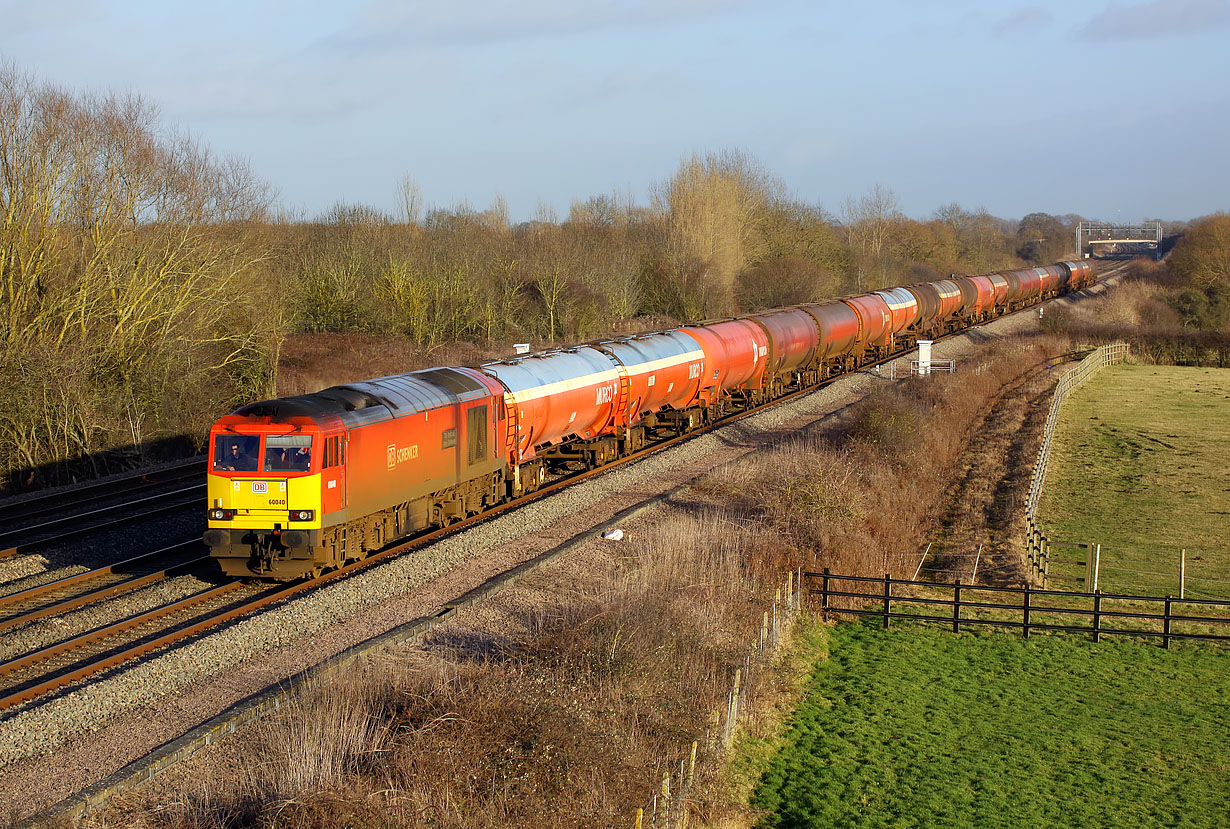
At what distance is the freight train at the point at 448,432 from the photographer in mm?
16125

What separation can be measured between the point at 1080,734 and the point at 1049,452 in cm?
2333

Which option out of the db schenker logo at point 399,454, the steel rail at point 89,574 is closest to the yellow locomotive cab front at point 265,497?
the db schenker logo at point 399,454

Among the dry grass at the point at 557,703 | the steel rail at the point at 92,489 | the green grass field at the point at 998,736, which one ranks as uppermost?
the dry grass at the point at 557,703

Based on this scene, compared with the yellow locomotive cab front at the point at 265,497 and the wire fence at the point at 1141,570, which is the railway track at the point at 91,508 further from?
the wire fence at the point at 1141,570

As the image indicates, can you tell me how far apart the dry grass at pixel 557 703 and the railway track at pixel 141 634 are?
3.43 metres

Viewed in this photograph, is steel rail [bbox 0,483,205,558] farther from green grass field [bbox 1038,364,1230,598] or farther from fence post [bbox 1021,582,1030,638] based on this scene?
green grass field [bbox 1038,364,1230,598]

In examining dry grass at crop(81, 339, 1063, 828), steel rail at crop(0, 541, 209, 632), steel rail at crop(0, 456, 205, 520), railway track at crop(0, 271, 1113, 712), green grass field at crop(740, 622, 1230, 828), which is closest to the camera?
dry grass at crop(81, 339, 1063, 828)

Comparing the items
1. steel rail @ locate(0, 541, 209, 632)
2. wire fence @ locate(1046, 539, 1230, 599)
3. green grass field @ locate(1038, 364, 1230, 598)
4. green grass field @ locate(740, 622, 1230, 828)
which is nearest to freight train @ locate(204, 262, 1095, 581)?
steel rail @ locate(0, 541, 209, 632)

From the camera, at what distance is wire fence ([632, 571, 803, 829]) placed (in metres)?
9.88

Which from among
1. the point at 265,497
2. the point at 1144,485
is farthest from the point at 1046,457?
the point at 265,497

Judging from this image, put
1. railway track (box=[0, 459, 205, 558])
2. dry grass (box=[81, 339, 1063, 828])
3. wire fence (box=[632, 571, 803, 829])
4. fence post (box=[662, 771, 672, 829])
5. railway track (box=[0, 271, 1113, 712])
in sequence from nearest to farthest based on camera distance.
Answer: dry grass (box=[81, 339, 1063, 828]) < fence post (box=[662, 771, 672, 829]) < wire fence (box=[632, 571, 803, 829]) < railway track (box=[0, 271, 1113, 712]) < railway track (box=[0, 459, 205, 558])

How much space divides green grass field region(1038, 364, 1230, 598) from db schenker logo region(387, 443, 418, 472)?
13.8 metres

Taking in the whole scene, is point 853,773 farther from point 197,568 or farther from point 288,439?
point 197,568

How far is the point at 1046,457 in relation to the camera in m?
33.1
